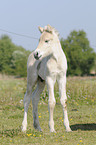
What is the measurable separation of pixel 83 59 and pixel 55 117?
147ft

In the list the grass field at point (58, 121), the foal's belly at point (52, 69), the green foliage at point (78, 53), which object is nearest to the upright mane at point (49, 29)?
the foal's belly at point (52, 69)

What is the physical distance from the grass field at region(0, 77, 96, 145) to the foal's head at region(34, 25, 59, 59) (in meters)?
2.10

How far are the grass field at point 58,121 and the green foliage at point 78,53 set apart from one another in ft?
109

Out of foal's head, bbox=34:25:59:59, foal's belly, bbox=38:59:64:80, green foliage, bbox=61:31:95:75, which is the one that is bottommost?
foal's belly, bbox=38:59:64:80

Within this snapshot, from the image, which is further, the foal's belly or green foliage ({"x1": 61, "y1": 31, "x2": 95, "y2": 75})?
green foliage ({"x1": 61, "y1": 31, "x2": 95, "y2": 75})

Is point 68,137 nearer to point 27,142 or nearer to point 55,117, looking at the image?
point 27,142

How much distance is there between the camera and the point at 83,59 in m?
53.9

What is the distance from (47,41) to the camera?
6637 millimetres

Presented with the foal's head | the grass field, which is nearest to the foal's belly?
the foal's head

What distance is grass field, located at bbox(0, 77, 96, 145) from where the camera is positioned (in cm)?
599

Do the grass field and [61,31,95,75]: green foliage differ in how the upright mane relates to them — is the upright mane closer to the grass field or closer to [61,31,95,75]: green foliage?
the grass field

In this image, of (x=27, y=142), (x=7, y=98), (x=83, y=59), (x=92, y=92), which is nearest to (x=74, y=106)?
(x=92, y=92)

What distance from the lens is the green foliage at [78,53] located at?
50909 millimetres

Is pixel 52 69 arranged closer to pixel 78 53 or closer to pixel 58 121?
pixel 58 121
